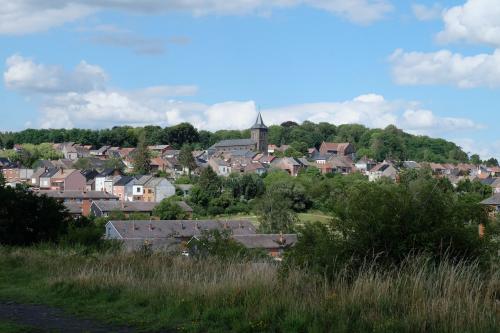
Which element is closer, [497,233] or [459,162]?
[497,233]

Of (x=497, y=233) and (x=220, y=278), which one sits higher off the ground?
(x=497, y=233)

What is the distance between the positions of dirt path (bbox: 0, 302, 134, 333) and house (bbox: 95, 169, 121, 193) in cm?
9585

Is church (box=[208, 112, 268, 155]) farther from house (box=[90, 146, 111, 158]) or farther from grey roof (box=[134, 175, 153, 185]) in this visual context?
grey roof (box=[134, 175, 153, 185])

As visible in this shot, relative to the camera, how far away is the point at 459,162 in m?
168

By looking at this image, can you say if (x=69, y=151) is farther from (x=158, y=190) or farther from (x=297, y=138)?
(x=158, y=190)

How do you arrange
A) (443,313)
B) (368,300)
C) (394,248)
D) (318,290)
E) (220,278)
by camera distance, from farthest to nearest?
1. (220,278)
2. (394,248)
3. (318,290)
4. (368,300)
5. (443,313)

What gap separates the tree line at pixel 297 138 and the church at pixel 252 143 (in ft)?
24.6

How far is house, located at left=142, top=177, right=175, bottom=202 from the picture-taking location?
8948 centimetres

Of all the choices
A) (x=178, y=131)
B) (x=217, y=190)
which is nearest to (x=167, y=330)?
(x=217, y=190)

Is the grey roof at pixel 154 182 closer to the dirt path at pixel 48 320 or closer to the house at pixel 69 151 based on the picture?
the house at pixel 69 151

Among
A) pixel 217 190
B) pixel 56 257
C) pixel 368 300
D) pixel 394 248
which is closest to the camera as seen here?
pixel 368 300

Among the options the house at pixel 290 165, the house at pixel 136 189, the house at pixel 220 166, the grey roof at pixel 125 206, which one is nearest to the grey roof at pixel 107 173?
the house at pixel 136 189

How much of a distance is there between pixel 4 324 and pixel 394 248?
4.89 m

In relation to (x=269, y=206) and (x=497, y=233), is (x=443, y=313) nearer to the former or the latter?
(x=497, y=233)
